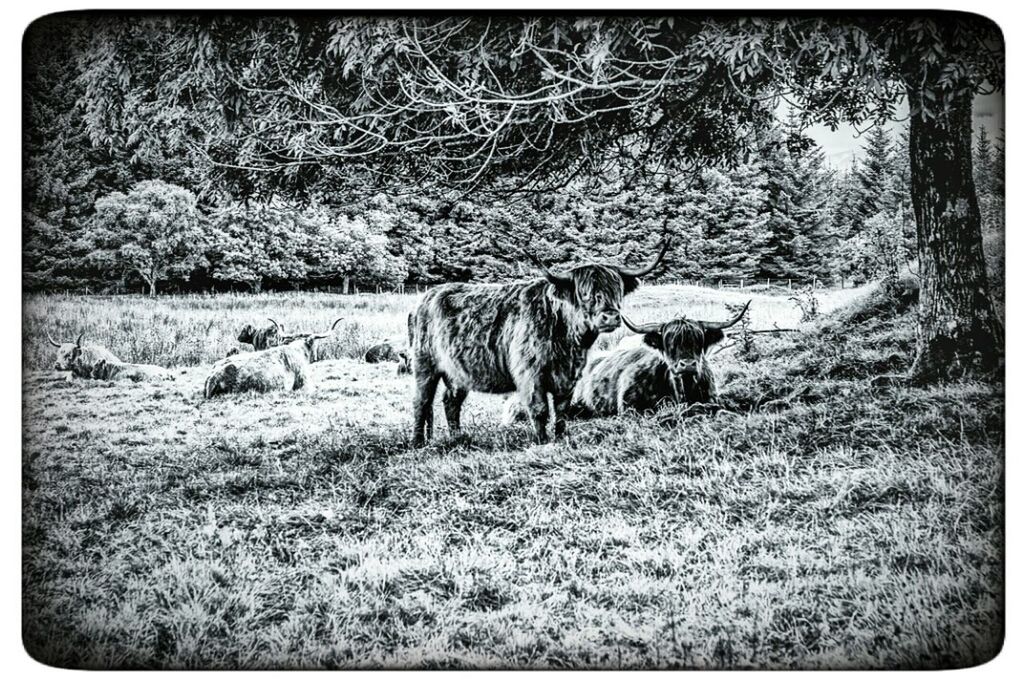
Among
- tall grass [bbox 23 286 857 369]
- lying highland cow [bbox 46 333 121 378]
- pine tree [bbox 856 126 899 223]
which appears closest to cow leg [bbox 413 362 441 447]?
tall grass [bbox 23 286 857 369]

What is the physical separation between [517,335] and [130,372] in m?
1.89

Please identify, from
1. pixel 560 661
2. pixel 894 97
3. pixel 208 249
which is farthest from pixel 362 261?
pixel 894 97

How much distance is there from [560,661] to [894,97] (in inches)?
120

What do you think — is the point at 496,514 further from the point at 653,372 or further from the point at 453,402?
the point at 653,372

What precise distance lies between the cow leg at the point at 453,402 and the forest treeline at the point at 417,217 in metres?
0.54

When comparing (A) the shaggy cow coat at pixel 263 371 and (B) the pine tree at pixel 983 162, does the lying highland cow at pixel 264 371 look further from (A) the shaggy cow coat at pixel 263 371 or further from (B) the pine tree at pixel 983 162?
(B) the pine tree at pixel 983 162

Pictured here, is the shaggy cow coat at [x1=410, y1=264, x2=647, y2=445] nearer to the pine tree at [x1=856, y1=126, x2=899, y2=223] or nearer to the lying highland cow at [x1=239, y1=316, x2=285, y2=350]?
the lying highland cow at [x1=239, y1=316, x2=285, y2=350]

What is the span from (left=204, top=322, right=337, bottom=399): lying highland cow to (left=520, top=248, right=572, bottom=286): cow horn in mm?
1165

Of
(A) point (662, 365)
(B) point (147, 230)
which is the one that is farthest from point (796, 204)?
(B) point (147, 230)

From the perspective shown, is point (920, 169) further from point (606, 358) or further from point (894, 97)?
point (606, 358)

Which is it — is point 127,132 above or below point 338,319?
above

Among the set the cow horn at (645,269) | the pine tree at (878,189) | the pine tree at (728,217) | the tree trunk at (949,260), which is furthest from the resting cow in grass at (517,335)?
the tree trunk at (949,260)

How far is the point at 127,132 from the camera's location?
429 cm

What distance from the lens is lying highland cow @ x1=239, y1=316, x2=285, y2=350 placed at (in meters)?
4.36
